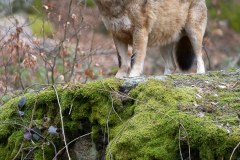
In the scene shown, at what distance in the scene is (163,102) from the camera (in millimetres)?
5367

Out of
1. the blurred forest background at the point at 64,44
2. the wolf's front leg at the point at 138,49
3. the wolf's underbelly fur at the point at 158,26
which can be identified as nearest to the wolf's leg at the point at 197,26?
the wolf's underbelly fur at the point at 158,26

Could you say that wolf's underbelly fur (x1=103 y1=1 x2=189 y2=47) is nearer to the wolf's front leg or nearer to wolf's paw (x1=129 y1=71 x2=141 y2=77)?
the wolf's front leg

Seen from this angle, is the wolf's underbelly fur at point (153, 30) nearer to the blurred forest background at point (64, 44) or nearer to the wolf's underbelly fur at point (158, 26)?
the wolf's underbelly fur at point (158, 26)

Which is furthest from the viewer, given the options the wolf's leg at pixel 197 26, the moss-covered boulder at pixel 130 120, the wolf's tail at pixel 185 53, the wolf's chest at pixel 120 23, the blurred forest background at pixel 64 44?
the wolf's tail at pixel 185 53

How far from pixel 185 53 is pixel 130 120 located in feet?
14.5

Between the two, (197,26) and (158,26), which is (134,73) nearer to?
(158,26)

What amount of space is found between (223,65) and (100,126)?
321 inches

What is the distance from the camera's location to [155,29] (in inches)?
325

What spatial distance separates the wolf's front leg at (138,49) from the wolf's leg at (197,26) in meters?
1.44

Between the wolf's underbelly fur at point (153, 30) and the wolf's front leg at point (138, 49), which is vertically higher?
the wolf's underbelly fur at point (153, 30)

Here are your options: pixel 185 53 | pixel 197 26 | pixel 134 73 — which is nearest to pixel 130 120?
pixel 134 73

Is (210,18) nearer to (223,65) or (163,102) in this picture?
(223,65)

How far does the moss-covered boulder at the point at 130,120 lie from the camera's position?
189 inches

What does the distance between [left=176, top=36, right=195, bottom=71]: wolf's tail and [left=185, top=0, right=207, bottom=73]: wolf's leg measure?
5.7 inches
